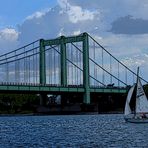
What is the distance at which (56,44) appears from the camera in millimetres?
187750

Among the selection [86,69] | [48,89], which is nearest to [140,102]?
[48,89]

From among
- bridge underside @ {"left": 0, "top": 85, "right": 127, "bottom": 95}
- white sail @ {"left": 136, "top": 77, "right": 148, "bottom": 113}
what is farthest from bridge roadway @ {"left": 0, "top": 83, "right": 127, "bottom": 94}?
white sail @ {"left": 136, "top": 77, "right": 148, "bottom": 113}

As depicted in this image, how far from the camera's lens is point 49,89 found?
168m

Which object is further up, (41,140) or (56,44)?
(56,44)

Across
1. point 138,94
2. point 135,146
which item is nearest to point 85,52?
point 138,94

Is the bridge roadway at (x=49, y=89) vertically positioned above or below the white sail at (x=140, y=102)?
above

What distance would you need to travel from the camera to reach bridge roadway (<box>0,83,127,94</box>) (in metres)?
156

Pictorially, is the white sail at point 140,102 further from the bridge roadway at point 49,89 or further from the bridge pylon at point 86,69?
the bridge pylon at point 86,69

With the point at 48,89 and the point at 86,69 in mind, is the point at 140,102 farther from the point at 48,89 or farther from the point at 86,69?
the point at 86,69

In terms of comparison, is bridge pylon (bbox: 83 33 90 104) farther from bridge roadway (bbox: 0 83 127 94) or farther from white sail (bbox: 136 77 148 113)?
white sail (bbox: 136 77 148 113)

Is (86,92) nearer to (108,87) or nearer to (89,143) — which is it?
(108,87)

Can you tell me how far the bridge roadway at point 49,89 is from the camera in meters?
156

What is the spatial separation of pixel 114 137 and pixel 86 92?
346 feet

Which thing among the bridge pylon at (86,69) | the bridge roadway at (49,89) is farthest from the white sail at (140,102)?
the bridge pylon at (86,69)
